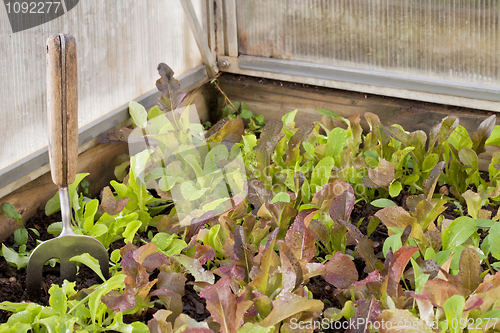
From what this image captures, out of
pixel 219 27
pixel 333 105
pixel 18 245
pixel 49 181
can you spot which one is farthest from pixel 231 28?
pixel 18 245

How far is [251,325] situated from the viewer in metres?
0.68

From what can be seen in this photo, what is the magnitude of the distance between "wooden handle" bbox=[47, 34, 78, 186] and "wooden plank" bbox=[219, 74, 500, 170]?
2.68 ft

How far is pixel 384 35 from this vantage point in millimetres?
1340

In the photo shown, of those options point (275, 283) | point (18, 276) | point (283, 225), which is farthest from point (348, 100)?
point (18, 276)

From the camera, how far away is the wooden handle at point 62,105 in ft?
2.54

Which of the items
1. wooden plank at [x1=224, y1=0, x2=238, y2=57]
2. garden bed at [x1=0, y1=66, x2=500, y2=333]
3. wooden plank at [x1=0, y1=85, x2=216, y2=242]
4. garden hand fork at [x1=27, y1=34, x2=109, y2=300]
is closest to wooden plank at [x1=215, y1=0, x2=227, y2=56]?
wooden plank at [x1=224, y1=0, x2=238, y2=57]

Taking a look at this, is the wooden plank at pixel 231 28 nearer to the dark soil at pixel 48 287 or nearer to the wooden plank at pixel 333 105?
the wooden plank at pixel 333 105

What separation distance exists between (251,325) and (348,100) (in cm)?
93

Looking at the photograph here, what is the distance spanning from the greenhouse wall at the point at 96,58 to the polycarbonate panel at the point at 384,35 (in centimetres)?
24

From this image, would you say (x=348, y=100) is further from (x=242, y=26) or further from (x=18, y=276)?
(x=18, y=276)

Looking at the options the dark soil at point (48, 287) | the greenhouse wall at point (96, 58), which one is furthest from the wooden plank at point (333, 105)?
the dark soil at point (48, 287)

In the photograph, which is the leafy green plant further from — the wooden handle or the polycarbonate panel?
the polycarbonate panel

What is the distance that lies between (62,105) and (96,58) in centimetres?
41

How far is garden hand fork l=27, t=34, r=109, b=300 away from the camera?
782 millimetres
